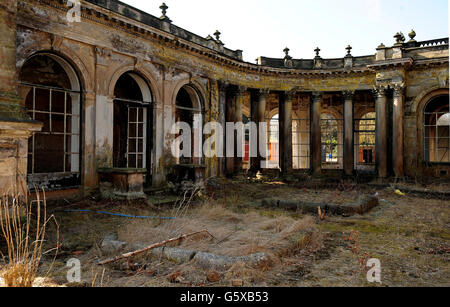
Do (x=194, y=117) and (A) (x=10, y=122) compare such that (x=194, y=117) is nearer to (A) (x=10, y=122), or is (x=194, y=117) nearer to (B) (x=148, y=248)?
(A) (x=10, y=122)

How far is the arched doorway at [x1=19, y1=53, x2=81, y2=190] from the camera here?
8.41 metres

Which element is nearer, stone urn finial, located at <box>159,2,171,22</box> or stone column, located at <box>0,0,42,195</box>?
stone column, located at <box>0,0,42,195</box>

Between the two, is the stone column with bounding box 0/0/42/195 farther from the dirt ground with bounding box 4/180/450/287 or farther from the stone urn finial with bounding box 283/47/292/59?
the stone urn finial with bounding box 283/47/292/59

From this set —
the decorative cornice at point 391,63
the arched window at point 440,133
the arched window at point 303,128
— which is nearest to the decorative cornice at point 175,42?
the decorative cornice at point 391,63

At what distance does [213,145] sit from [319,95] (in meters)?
6.60

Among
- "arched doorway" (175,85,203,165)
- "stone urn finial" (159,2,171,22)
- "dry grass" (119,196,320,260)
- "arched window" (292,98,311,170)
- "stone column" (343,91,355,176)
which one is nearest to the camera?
"dry grass" (119,196,320,260)

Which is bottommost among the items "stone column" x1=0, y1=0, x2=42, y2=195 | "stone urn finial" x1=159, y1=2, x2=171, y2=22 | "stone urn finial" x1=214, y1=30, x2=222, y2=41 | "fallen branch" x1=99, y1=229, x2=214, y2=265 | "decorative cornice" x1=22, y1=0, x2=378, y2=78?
"fallen branch" x1=99, y1=229, x2=214, y2=265

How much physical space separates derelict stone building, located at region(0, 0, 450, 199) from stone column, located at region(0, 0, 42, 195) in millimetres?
17

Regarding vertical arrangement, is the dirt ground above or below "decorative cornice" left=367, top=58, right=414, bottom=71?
below

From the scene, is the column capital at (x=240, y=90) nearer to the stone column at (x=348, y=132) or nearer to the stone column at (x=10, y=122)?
the stone column at (x=348, y=132)

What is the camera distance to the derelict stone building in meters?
7.79

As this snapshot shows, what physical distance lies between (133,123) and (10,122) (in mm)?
7071

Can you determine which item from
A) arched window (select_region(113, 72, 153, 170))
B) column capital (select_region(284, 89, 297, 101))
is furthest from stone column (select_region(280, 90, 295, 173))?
arched window (select_region(113, 72, 153, 170))

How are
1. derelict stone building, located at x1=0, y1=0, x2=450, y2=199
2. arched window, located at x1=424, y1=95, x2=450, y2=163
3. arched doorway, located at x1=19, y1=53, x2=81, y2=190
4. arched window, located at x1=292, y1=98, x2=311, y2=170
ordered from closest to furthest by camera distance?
derelict stone building, located at x1=0, y1=0, x2=450, y2=199, arched doorway, located at x1=19, y1=53, x2=81, y2=190, arched window, located at x1=424, y1=95, x2=450, y2=163, arched window, located at x1=292, y1=98, x2=311, y2=170
